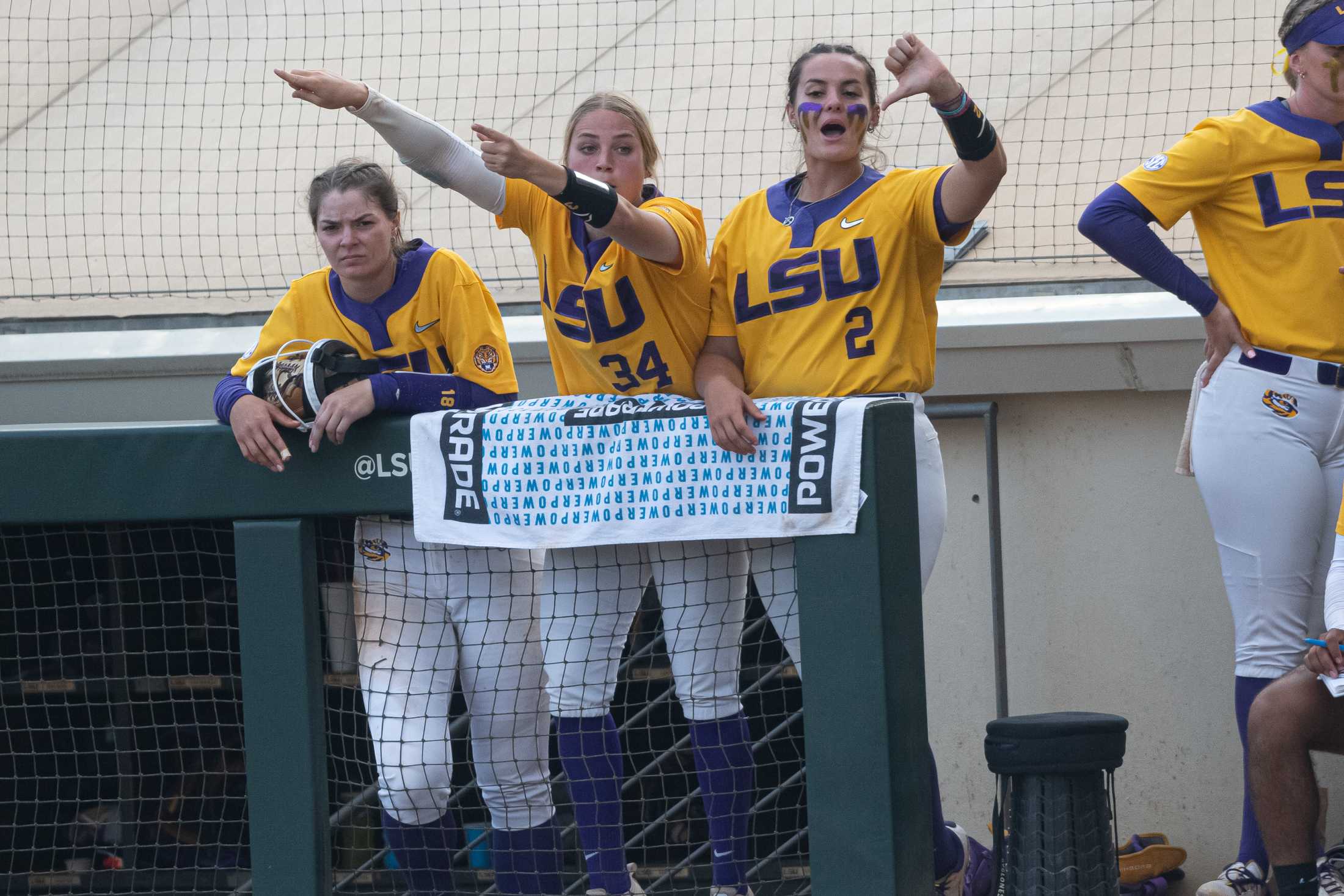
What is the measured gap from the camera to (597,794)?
237 cm

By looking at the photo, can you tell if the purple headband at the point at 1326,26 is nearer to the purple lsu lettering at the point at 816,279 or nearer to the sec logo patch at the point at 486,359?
the purple lsu lettering at the point at 816,279

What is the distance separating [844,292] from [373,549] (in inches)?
37.9

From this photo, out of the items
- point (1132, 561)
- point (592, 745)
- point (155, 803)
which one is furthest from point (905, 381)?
point (155, 803)

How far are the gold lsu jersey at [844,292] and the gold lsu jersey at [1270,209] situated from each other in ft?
1.60

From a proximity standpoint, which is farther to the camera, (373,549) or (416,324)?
(416,324)

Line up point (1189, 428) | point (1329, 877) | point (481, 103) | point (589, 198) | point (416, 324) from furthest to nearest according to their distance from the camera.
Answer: point (481, 103)
point (1189, 428)
point (416, 324)
point (1329, 877)
point (589, 198)

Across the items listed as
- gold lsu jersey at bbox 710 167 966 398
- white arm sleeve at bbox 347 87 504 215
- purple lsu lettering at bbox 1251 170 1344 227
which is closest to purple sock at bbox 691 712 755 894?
gold lsu jersey at bbox 710 167 966 398

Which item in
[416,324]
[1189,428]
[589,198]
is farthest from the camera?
[1189,428]

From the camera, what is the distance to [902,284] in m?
2.53

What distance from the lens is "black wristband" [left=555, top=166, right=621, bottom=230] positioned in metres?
2.25

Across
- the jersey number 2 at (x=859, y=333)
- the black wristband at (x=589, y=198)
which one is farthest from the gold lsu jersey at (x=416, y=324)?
the jersey number 2 at (x=859, y=333)

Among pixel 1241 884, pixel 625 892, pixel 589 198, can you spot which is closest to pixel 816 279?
pixel 589 198

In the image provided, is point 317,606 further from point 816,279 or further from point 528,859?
point 816,279

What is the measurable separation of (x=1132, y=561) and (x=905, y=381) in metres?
1.56
